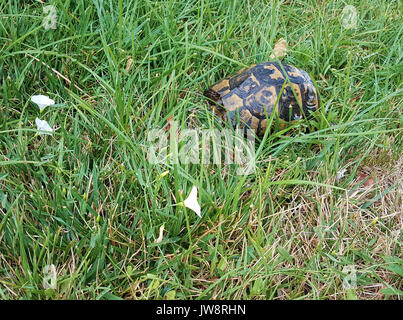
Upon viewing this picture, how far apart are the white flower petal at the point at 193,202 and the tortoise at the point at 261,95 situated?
2.26ft

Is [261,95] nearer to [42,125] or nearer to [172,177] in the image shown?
[172,177]

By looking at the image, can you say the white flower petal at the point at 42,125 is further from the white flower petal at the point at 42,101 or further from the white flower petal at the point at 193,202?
the white flower petal at the point at 193,202

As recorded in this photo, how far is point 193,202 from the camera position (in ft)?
6.53

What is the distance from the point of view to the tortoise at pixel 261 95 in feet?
8.44

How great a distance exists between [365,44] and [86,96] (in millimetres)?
2134

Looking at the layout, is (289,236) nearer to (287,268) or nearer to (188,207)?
(287,268)

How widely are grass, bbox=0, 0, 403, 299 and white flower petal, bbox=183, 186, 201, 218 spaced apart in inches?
1.6

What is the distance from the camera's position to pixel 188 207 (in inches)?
79.0

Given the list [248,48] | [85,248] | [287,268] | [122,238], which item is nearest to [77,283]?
[85,248]

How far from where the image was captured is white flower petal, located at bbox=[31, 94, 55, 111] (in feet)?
7.69

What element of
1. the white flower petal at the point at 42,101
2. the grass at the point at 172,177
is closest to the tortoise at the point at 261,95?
the grass at the point at 172,177

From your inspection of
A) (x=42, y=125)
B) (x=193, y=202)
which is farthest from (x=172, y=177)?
(x=42, y=125)

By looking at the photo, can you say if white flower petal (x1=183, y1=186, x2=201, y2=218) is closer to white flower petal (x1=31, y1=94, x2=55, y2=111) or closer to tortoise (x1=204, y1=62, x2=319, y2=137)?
tortoise (x1=204, y1=62, x2=319, y2=137)

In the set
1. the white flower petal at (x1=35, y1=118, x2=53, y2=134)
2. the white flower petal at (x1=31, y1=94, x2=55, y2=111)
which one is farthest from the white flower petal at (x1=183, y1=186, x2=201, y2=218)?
the white flower petal at (x1=31, y1=94, x2=55, y2=111)
